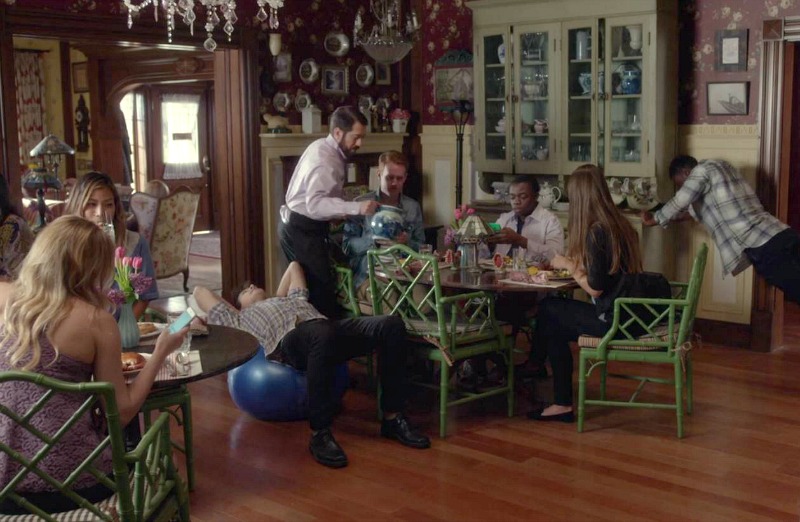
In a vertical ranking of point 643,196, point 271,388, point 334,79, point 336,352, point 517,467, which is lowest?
point 517,467

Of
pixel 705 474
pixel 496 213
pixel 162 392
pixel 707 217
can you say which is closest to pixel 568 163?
pixel 496 213

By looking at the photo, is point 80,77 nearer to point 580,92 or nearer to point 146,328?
point 580,92

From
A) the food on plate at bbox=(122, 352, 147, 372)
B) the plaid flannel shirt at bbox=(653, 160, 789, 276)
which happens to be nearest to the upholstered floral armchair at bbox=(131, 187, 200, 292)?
the plaid flannel shirt at bbox=(653, 160, 789, 276)

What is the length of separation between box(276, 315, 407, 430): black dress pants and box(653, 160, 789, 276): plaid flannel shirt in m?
2.23

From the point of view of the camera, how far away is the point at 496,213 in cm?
674

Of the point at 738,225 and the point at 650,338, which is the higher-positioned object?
the point at 738,225

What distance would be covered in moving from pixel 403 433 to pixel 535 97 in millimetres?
3121

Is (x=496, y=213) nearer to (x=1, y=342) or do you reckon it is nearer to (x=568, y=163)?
(x=568, y=163)

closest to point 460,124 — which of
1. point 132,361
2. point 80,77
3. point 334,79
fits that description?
point 334,79

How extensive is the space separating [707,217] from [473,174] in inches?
82.6

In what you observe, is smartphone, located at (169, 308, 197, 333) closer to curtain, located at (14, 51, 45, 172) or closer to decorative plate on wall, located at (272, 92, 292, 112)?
decorative plate on wall, located at (272, 92, 292, 112)

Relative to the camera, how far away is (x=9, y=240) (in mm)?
3887

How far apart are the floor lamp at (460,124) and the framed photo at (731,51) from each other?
1839mm

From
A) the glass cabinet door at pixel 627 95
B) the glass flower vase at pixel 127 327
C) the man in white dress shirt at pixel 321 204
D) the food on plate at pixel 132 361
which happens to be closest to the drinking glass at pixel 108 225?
the glass flower vase at pixel 127 327
